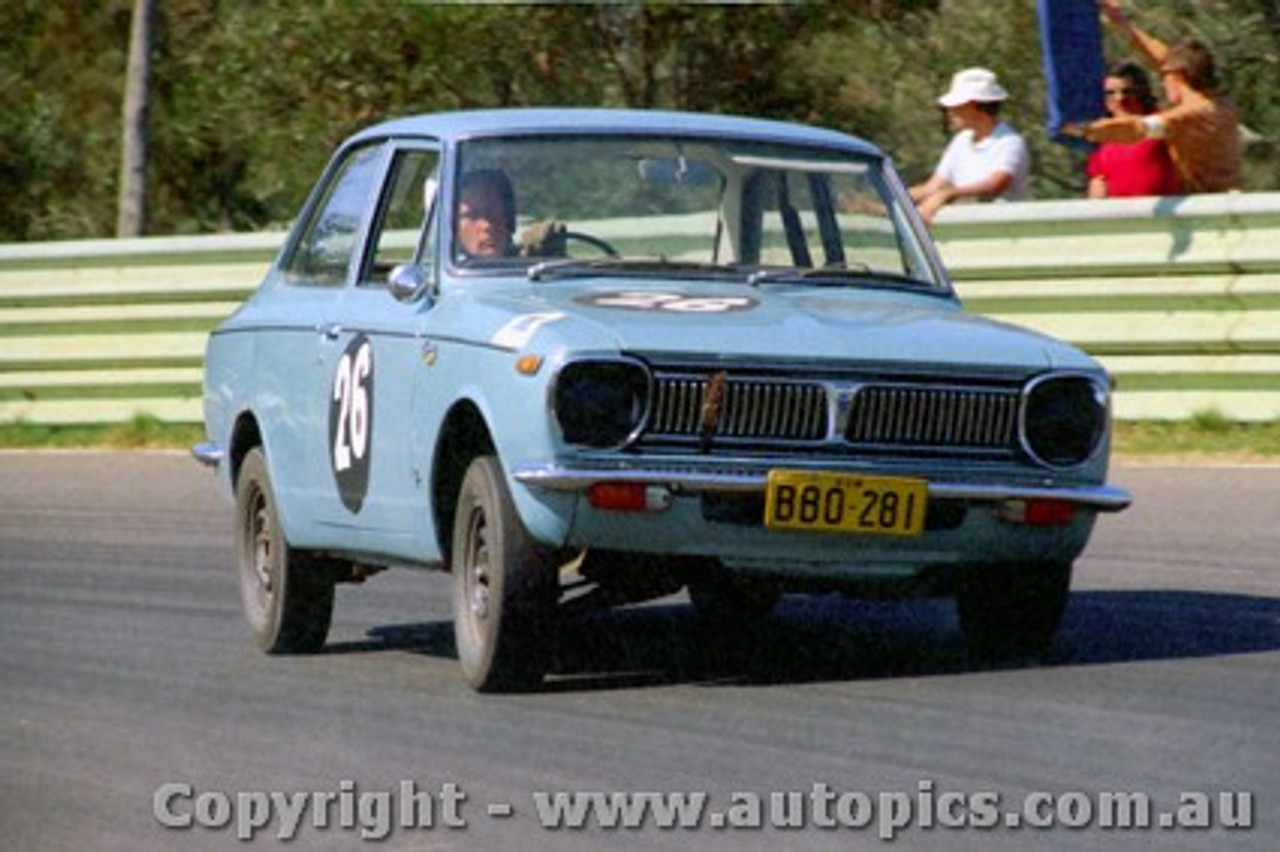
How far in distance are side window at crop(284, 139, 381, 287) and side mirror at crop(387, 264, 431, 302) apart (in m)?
0.63

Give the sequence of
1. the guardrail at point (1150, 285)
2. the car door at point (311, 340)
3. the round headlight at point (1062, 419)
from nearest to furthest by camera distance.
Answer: the round headlight at point (1062, 419) → the car door at point (311, 340) → the guardrail at point (1150, 285)

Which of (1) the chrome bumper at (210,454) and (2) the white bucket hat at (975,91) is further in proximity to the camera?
(2) the white bucket hat at (975,91)

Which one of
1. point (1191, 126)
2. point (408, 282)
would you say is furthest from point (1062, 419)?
point (1191, 126)

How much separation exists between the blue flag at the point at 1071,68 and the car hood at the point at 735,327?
5.56m

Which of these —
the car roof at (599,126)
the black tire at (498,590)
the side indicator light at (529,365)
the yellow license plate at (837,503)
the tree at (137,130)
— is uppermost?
the car roof at (599,126)

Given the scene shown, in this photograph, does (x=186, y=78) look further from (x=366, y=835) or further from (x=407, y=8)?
(x=366, y=835)

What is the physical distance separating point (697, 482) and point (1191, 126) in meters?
6.68

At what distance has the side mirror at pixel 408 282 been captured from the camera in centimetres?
935

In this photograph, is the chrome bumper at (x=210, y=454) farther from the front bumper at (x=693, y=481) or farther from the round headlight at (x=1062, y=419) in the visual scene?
the round headlight at (x=1062, y=419)

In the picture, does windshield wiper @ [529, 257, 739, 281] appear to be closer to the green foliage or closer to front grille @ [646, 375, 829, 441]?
front grille @ [646, 375, 829, 441]

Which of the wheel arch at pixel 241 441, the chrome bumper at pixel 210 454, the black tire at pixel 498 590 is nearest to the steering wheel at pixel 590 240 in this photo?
the black tire at pixel 498 590

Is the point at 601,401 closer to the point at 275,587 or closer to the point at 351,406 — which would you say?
the point at 351,406

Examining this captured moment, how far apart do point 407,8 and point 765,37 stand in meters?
2.21

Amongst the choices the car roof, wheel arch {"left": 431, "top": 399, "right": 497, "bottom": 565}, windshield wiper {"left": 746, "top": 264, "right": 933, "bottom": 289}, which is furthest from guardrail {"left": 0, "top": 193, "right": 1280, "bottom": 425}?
wheel arch {"left": 431, "top": 399, "right": 497, "bottom": 565}
